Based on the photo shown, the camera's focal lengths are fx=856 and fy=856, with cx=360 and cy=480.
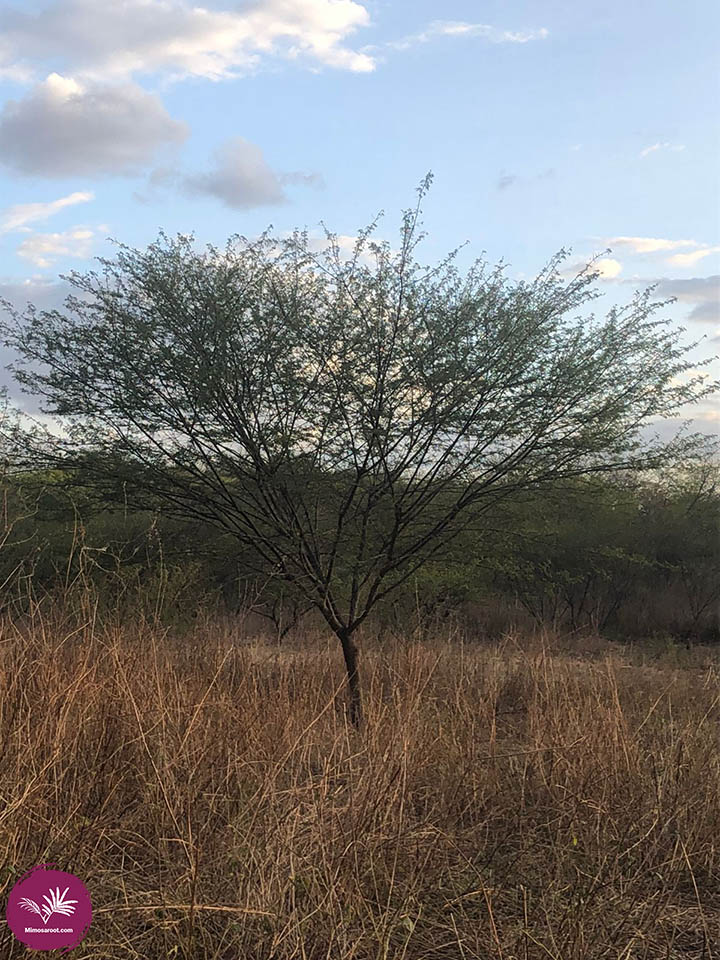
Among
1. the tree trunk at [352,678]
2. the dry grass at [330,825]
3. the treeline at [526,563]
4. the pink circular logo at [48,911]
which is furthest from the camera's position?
the treeline at [526,563]

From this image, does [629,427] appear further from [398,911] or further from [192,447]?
[398,911]

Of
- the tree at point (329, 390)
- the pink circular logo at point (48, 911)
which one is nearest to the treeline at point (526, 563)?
the tree at point (329, 390)

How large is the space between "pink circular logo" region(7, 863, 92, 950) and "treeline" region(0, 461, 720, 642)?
4997 millimetres

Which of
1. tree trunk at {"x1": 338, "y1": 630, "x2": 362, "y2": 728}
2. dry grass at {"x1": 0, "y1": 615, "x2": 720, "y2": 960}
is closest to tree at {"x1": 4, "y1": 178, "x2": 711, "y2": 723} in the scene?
tree trunk at {"x1": 338, "y1": 630, "x2": 362, "y2": 728}

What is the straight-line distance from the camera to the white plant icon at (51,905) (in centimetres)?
272

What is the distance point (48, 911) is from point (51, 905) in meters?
0.02

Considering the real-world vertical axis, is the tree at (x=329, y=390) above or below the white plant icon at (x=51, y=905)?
above

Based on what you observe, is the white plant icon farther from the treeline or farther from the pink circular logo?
the treeline

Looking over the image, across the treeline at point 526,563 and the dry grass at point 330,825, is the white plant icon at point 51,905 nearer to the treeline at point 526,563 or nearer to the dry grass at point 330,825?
the dry grass at point 330,825

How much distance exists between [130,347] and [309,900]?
529 centimetres

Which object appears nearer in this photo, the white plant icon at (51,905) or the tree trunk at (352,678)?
the white plant icon at (51,905)

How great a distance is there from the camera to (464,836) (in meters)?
4.20

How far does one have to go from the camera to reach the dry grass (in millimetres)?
3145

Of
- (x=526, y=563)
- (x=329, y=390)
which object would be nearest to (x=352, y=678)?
(x=329, y=390)
